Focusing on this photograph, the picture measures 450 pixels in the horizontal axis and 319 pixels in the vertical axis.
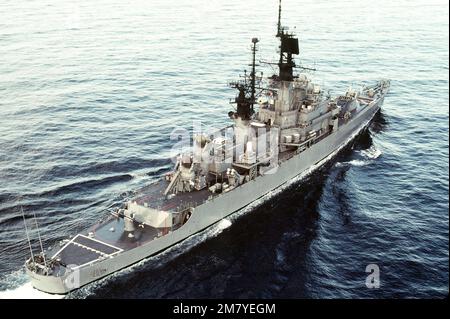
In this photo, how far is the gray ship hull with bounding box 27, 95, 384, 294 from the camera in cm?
3178

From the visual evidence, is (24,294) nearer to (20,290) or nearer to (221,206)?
(20,290)

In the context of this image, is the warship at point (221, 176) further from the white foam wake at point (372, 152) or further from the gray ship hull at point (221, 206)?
the white foam wake at point (372, 152)

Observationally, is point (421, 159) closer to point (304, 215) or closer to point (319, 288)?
point (304, 215)

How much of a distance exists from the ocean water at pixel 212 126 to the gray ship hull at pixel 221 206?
0.90m

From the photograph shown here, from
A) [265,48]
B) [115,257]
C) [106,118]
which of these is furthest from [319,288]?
[265,48]

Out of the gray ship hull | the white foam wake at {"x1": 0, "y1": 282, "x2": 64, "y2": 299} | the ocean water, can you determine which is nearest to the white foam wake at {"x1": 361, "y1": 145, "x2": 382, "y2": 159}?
the ocean water

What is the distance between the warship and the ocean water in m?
1.45

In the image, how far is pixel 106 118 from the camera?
6178 centimetres

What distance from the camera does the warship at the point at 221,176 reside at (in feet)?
109

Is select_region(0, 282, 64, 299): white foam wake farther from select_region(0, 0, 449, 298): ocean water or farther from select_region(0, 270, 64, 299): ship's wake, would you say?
select_region(0, 0, 449, 298): ocean water

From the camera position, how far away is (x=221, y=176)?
42.5 meters
